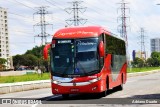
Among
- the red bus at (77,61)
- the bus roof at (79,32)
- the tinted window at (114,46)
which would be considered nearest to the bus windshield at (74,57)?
the red bus at (77,61)

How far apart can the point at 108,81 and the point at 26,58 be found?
176690 mm

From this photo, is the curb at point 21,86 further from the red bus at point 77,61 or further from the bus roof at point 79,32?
the red bus at point 77,61

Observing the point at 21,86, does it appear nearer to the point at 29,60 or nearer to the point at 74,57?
the point at 74,57

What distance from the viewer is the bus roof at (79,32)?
21858mm

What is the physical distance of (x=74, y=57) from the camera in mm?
21359

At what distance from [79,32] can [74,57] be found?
1412 millimetres

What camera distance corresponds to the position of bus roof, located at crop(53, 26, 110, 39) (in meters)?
21.9

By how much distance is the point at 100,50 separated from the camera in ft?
69.3

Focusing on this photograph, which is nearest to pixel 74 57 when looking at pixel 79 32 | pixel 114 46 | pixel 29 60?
pixel 79 32

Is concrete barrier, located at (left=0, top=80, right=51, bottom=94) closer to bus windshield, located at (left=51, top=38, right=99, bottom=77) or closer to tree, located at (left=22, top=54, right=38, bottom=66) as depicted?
bus windshield, located at (left=51, top=38, right=99, bottom=77)

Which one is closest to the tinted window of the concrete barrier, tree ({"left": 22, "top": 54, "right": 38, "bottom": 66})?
the concrete barrier

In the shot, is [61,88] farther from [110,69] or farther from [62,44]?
[110,69]

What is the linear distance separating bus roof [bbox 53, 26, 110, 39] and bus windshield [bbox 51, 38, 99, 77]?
0.25 meters

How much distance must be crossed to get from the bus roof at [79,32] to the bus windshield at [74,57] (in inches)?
10.0
